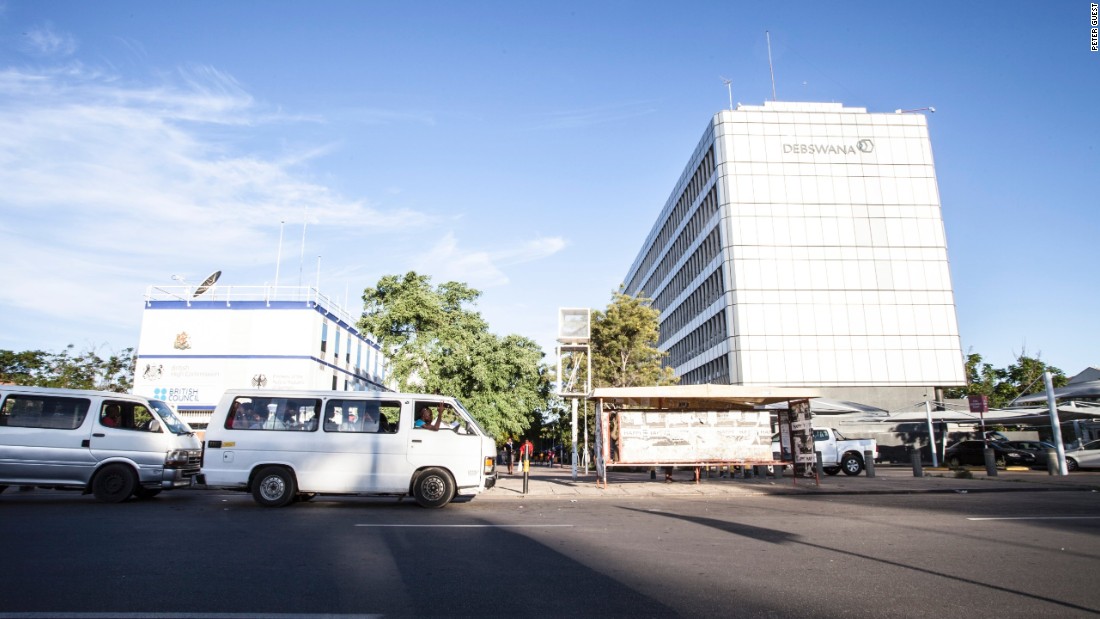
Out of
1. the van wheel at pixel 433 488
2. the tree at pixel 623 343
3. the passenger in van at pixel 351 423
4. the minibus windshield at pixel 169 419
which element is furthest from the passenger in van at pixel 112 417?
the tree at pixel 623 343

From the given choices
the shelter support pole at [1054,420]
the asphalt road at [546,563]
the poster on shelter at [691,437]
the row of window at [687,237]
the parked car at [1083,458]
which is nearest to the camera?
the asphalt road at [546,563]

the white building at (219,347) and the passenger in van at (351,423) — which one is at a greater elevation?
the white building at (219,347)

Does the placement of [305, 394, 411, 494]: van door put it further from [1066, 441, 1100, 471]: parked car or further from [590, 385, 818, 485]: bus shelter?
[1066, 441, 1100, 471]: parked car

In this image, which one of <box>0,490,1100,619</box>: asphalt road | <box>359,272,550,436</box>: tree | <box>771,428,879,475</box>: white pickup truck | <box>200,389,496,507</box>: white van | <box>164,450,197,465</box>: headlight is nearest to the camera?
<box>0,490,1100,619</box>: asphalt road

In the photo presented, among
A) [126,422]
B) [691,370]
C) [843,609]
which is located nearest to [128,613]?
[843,609]

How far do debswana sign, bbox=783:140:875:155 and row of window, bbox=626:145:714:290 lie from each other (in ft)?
19.4

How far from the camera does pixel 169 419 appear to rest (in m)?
14.4

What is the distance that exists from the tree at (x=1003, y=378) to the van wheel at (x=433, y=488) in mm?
53333

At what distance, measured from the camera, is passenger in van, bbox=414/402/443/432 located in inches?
512

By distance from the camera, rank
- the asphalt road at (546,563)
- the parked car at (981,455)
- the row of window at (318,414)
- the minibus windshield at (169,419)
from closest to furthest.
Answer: the asphalt road at (546,563) < the row of window at (318,414) < the minibus windshield at (169,419) < the parked car at (981,455)

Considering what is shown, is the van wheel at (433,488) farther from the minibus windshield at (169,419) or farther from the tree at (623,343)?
the tree at (623,343)

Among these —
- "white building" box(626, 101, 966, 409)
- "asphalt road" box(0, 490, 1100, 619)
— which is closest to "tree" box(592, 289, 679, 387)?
"white building" box(626, 101, 966, 409)

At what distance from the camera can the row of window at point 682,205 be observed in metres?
52.1

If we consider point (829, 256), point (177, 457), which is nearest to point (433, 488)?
point (177, 457)
